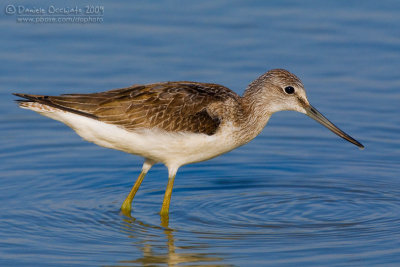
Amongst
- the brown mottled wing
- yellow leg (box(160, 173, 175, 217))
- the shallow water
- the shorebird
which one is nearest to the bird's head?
the shorebird

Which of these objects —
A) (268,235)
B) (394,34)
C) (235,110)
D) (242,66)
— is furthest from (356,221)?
(394,34)

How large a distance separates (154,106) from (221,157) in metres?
2.86

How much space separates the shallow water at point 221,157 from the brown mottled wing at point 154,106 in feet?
4.17

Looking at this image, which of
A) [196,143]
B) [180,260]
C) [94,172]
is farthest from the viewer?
[94,172]

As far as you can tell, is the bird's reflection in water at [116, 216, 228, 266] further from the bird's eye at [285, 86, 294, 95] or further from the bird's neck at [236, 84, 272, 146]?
the bird's eye at [285, 86, 294, 95]

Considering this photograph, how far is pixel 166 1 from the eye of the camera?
19281 mm

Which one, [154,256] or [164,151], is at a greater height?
[164,151]

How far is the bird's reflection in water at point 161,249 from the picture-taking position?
1095 cm

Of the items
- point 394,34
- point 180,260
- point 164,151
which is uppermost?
point 394,34

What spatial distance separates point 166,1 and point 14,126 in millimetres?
5183

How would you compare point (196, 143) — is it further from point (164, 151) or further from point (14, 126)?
point (14, 126)

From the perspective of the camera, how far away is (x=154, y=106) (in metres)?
12.4

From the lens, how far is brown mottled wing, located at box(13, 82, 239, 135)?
40.1 feet

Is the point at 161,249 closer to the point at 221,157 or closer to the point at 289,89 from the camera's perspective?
the point at 289,89
